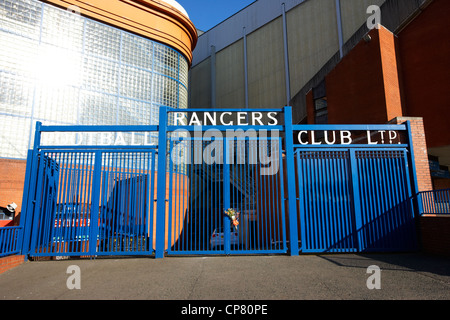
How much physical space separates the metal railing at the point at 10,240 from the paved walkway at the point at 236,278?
1.36 feet

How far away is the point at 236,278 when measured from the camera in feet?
16.6

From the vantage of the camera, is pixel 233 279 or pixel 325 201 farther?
pixel 325 201

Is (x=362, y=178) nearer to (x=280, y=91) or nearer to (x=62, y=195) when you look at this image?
(x=62, y=195)

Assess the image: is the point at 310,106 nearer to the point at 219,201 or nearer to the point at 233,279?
the point at 219,201

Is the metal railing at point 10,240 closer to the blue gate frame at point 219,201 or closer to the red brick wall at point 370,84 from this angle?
the blue gate frame at point 219,201

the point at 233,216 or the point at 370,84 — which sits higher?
the point at 370,84

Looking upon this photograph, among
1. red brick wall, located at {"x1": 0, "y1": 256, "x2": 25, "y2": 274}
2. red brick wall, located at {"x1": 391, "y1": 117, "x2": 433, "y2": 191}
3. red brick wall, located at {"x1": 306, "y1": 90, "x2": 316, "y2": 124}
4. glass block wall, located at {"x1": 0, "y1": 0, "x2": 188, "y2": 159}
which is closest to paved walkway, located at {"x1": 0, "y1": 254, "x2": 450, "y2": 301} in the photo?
red brick wall, located at {"x1": 0, "y1": 256, "x2": 25, "y2": 274}

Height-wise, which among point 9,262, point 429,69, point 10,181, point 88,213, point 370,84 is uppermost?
point 429,69

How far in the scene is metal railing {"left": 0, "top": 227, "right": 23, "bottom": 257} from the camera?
6027mm

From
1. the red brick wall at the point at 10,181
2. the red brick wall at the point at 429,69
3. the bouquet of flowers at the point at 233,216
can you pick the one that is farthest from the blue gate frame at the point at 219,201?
the red brick wall at the point at 429,69

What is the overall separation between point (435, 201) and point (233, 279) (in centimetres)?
531

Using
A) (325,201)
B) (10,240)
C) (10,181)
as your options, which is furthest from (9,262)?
(325,201)
